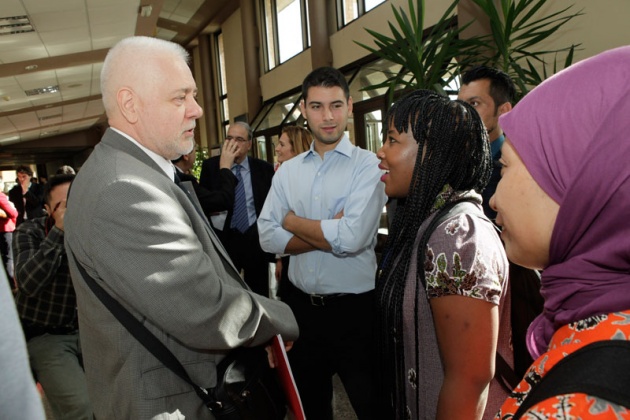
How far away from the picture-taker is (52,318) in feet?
6.71

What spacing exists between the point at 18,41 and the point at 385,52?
6.01 meters

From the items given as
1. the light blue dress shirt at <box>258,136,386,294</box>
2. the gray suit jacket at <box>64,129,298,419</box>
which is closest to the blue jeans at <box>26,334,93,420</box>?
the gray suit jacket at <box>64,129,298,419</box>

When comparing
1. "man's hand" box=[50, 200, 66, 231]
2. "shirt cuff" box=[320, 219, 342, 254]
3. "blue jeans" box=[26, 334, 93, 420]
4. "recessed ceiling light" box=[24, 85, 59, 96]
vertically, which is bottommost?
"blue jeans" box=[26, 334, 93, 420]

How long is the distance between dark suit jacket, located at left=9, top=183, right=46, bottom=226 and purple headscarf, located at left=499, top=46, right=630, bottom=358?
25.8ft

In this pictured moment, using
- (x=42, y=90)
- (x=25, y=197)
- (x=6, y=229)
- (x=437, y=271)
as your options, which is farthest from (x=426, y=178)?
(x=42, y=90)

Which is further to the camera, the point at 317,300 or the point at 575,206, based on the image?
the point at 317,300

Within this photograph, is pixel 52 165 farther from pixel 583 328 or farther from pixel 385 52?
pixel 583 328

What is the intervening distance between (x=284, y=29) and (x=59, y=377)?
10.2 metres

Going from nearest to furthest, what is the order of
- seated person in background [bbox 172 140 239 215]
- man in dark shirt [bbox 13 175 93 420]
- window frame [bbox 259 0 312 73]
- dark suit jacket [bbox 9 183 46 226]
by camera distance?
1. man in dark shirt [bbox 13 175 93 420]
2. seated person in background [bbox 172 140 239 215]
3. dark suit jacket [bbox 9 183 46 226]
4. window frame [bbox 259 0 312 73]

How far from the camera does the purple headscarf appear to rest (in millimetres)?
606

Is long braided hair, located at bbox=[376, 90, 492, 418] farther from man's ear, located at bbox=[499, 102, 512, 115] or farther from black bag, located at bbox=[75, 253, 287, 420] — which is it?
man's ear, located at bbox=[499, 102, 512, 115]

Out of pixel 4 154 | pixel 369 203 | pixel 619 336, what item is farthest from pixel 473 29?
pixel 4 154

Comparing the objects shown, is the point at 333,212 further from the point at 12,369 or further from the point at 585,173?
the point at 12,369

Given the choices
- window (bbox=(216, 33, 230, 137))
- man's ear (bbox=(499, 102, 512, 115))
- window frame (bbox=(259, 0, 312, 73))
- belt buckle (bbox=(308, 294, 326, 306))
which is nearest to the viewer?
belt buckle (bbox=(308, 294, 326, 306))
